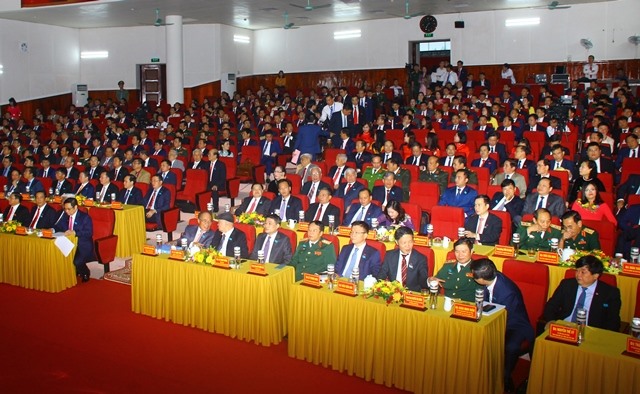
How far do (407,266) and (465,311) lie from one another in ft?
3.90

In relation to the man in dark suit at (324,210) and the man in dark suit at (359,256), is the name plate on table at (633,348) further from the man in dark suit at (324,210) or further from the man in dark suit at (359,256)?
the man in dark suit at (324,210)

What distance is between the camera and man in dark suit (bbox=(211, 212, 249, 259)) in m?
6.41

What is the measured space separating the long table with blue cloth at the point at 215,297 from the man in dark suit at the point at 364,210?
6.00ft

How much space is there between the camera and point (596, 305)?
15.0ft

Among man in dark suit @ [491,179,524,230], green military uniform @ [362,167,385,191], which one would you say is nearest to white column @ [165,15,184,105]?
green military uniform @ [362,167,385,191]

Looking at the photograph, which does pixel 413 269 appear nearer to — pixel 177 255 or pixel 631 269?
pixel 631 269

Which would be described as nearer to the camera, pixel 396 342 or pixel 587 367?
pixel 587 367

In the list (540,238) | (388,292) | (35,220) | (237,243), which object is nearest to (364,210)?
(237,243)

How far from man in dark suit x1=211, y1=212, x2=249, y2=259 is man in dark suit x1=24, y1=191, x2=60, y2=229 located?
2.86m

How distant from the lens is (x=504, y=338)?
4.45 metres

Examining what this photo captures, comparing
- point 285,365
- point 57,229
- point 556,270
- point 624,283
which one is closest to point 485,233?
point 556,270

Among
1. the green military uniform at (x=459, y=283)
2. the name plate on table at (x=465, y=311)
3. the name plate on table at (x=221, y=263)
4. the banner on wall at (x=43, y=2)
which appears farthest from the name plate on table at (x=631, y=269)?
the banner on wall at (x=43, y=2)

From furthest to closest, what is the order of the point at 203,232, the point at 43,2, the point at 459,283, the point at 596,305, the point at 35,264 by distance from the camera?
1. the point at 43,2
2. the point at 35,264
3. the point at 203,232
4. the point at 459,283
5. the point at 596,305

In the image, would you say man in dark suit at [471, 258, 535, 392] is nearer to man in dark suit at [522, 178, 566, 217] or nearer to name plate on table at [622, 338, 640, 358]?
name plate on table at [622, 338, 640, 358]
